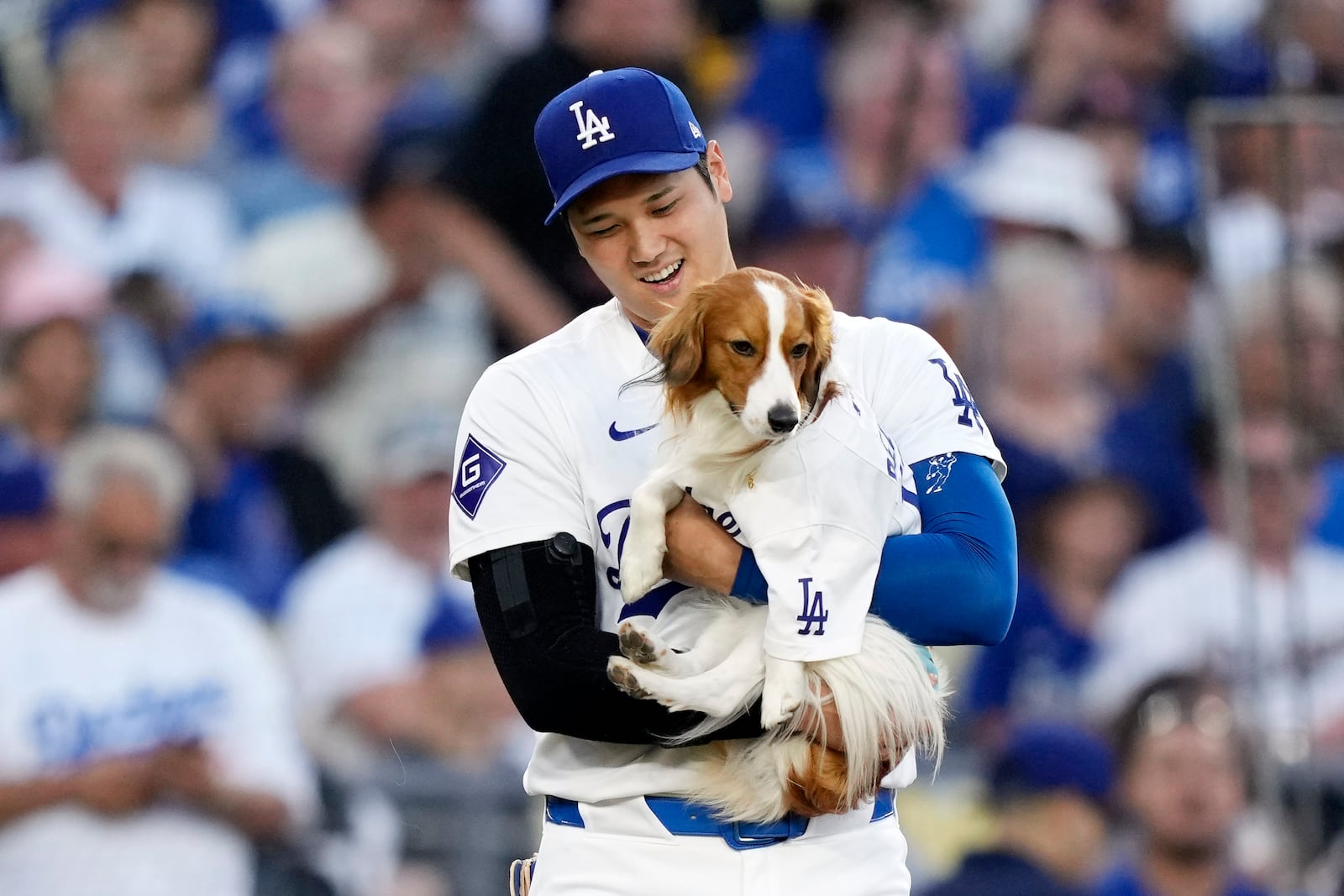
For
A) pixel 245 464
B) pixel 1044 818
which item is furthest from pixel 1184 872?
pixel 245 464

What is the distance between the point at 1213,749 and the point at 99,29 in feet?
14.2

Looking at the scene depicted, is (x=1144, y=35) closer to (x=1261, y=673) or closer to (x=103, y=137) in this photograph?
(x=1261, y=673)

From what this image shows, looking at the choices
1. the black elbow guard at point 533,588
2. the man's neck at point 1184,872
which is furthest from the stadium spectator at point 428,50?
the black elbow guard at point 533,588

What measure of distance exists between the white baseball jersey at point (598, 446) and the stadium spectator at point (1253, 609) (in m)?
3.63

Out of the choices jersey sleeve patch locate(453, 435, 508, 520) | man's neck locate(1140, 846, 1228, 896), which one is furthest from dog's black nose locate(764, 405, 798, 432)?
man's neck locate(1140, 846, 1228, 896)

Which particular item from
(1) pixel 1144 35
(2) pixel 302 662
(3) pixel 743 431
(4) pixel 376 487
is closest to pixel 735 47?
(1) pixel 1144 35

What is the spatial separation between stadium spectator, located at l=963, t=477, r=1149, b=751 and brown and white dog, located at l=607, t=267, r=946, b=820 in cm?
344

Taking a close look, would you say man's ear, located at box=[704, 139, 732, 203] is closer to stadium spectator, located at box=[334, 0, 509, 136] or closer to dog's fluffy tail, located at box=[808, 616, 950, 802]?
dog's fluffy tail, located at box=[808, 616, 950, 802]

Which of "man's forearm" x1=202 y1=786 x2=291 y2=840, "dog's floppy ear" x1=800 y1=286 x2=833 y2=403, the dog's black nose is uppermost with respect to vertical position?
"dog's floppy ear" x1=800 y1=286 x2=833 y2=403

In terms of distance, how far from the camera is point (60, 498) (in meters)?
4.84

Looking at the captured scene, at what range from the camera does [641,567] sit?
1920 millimetres

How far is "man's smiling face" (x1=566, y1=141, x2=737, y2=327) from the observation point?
6.93ft

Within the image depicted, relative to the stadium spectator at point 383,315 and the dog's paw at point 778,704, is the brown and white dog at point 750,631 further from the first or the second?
the stadium spectator at point 383,315

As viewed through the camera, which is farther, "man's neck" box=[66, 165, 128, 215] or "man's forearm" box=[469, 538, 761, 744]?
"man's neck" box=[66, 165, 128, 215]
